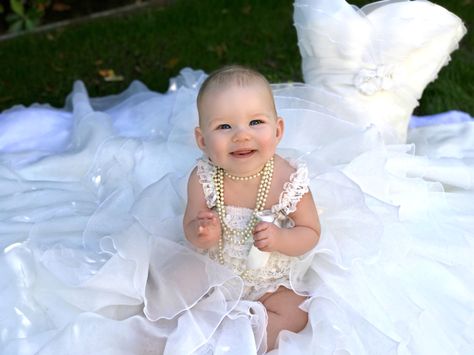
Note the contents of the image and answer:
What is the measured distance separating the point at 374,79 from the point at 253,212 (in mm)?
888

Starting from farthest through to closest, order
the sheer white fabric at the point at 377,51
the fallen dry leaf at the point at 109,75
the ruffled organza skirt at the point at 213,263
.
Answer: the fallen dry leaf at the point at 109,75
the sheer white fabric at the point at 377,51
the ruffled organza skirt at the point at 213,263

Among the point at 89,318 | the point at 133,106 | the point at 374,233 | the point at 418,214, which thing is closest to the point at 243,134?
the point at 374,233

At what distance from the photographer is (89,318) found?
1868 millimetres

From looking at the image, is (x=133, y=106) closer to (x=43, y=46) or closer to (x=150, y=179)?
(x=150, y=179)

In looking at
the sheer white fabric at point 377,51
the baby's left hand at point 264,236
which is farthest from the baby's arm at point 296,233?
the sheer white fabric at point 377,51

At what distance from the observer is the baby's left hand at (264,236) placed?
67.9 inches

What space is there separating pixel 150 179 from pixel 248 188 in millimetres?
680

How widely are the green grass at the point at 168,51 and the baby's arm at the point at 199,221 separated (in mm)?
1860

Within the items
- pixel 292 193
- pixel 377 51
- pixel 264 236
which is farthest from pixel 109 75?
pixel 264 236

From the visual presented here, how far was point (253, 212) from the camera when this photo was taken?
72.5 inches

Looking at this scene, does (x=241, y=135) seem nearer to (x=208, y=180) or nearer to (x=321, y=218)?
(x=208, y=180)

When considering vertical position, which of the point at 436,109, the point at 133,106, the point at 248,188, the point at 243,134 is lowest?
the point at 436,109

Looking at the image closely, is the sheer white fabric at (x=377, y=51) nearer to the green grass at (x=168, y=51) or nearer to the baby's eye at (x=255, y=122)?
the baby's eye at (x=255, y=122)

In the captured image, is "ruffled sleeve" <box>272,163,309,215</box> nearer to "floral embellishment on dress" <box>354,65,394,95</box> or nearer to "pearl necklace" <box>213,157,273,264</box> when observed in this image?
"pearl necklace" <box>213,157,273,264</box>
